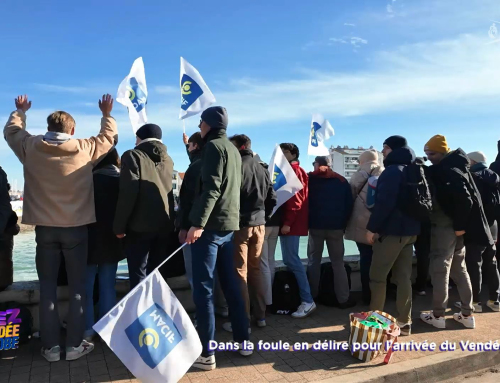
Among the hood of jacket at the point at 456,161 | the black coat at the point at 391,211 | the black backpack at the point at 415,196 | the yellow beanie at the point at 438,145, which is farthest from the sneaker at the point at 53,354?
the yellow beanie at the point at 438,145

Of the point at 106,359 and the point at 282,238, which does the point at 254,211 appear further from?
the point at 106,359

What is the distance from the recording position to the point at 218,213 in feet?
11.0

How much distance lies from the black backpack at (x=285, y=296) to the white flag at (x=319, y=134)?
3.99 m

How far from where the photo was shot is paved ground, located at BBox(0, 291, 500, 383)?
10.4ft

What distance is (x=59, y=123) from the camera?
11.1 ft

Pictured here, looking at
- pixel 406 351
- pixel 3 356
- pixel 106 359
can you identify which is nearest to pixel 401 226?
pixel 406 351

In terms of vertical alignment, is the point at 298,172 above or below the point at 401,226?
above

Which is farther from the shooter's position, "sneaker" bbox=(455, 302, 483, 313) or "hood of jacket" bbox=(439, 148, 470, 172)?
"sneaker" bbox=(455, 302, 483, 313)

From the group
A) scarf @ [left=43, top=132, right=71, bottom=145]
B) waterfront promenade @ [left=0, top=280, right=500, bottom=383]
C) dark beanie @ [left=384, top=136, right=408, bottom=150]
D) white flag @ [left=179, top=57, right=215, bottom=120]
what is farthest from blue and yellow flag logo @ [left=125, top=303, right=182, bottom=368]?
white flag @ [left=179, top=57, right=215, bottom=120]

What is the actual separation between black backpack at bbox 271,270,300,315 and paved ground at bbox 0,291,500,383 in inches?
13.2

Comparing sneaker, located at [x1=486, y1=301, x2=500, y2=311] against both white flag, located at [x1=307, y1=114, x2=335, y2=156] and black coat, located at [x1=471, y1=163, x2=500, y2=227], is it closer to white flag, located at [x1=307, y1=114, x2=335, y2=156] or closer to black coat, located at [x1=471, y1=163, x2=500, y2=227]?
black coat, located at [x1=471, y1=163, x2=500, y2=227]

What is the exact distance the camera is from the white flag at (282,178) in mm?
4648

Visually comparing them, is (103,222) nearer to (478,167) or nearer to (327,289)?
(327,289)

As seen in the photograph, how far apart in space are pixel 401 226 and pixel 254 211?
148 cm
